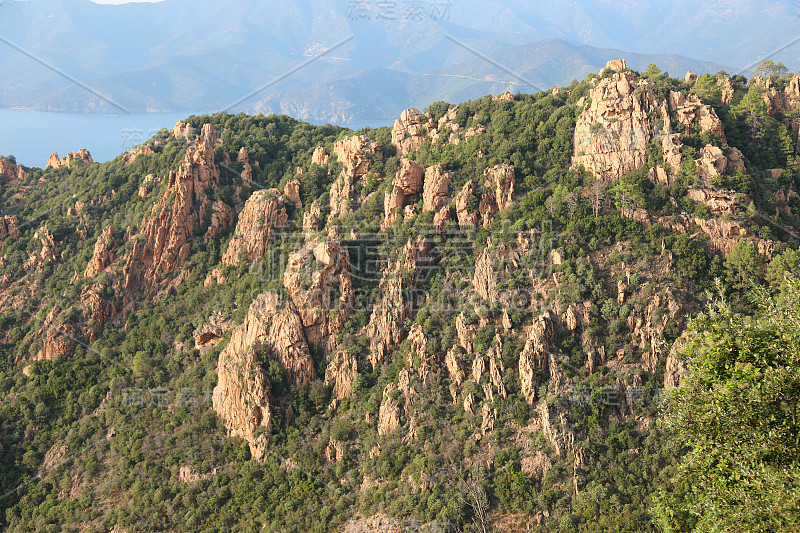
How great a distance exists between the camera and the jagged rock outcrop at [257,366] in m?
56.0

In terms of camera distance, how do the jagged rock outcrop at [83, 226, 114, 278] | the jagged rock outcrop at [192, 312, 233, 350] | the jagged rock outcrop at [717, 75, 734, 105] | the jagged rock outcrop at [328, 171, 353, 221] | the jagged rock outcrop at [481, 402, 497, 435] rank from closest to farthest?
1. the jagged rock outcrop at [481, 402, 497, 435]
2. the jagged rock outcrop at [192, 312, 233, 350]
3. the jagged rock outcrop at [328, 171, 353, 221]
4. the jagged rock outcrop at [717, 75, 734, 105]
5. the jagged rock outcrop at [83, 226, 114, 278]

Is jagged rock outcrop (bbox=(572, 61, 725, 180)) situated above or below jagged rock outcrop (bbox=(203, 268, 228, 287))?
above

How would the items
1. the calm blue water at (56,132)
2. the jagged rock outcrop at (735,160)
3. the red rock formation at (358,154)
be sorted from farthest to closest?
1. the calm blue water at (56,132)
2. the red rock formation at (358,154)
3. the jagged rock outcrop at (735,160)

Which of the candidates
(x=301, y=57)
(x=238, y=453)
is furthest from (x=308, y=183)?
(x=301, y=57)

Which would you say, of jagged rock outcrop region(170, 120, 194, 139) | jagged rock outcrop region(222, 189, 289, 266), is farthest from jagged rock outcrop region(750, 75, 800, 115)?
jagged rock outcrop region(170, 120, 194, 139)

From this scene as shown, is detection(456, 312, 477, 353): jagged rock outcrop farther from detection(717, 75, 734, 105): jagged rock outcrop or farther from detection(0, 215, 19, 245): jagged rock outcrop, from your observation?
detection(0, 215, 19, 245): jagged rock outcrop

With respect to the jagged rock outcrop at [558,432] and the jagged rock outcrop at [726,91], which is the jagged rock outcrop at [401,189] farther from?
the jagged rock outcrop at [726,91]

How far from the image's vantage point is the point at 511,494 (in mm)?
46156

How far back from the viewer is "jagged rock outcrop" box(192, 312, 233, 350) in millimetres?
64000

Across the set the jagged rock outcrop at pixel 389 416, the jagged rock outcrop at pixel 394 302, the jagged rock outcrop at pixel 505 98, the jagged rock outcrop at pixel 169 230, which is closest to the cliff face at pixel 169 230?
the jagged rock outcrop at pixel 169 230

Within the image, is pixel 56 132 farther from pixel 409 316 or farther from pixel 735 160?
pixel 735 160

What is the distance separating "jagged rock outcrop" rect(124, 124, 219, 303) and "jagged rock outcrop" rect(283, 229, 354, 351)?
59.0 feet

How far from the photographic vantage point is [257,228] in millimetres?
68375

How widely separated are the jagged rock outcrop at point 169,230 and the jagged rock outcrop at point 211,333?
34.7ft
